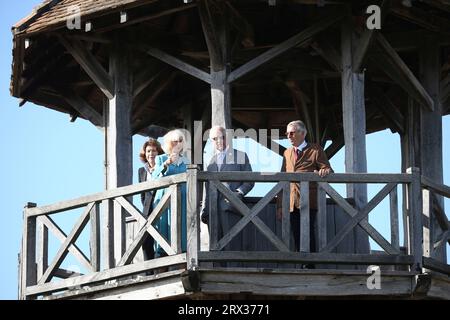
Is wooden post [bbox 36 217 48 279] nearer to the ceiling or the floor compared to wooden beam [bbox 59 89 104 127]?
nearer to the floor

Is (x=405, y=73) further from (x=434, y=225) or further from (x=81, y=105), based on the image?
(x=81, y=105)

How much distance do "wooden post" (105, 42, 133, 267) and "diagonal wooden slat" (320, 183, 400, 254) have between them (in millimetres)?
3512

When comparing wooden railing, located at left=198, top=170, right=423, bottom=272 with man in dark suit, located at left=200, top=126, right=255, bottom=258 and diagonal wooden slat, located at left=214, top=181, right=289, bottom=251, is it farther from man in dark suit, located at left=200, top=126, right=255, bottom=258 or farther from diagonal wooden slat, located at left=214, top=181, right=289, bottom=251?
man in dark suit, located at left=200, top=126, right=255, bottom=258

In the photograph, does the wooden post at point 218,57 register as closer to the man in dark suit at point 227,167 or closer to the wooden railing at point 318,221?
the man in dark suit at point 227,167

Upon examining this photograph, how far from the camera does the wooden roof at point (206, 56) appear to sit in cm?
2283

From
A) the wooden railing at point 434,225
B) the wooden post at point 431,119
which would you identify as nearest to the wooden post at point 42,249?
the wooden railing at point 434,225

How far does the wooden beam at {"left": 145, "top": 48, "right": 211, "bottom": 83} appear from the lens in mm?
22625

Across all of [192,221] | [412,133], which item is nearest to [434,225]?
[192,221]

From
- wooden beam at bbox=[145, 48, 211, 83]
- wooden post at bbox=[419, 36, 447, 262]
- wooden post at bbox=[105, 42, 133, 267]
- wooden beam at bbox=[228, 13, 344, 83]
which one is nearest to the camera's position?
wooden beam at bbox=[228, 13, 344, 83]

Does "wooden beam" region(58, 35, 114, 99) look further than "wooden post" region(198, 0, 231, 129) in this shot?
Yes

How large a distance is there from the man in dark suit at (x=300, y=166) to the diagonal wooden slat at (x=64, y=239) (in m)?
2.25

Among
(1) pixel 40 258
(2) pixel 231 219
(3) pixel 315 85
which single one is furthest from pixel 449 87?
(1) pixel 40 258

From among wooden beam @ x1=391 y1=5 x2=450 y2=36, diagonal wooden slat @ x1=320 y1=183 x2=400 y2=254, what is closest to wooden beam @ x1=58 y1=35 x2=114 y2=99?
wooden beam @ x1=391 y1=5 x2=450 y2=36

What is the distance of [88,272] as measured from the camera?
21328mm
